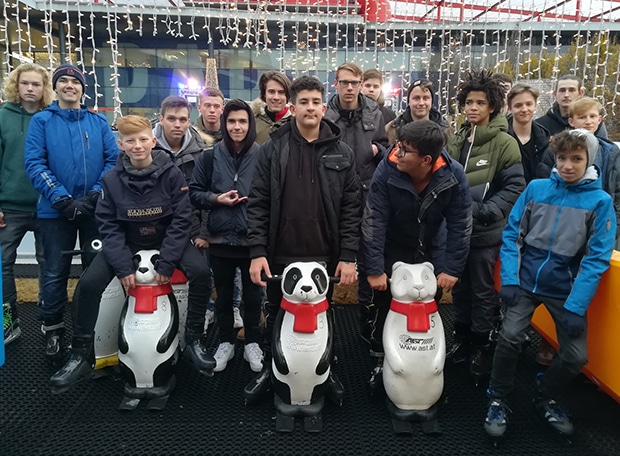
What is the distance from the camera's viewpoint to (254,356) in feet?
9.37

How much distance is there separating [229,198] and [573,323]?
73.7 inches

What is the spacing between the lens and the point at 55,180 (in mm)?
2770

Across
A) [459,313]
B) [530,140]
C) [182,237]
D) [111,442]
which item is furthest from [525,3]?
[111,442]

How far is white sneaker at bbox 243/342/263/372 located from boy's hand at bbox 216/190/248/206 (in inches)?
37.0

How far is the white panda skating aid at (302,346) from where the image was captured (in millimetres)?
2217

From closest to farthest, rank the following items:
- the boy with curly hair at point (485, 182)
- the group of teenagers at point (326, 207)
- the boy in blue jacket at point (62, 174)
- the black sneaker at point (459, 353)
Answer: the group of teenagers at point (326, 207) < the boy with curly hair at point (485, 182) < the boy in blue jacket at point (62, 174) < the black sneaker at point (459, 353)

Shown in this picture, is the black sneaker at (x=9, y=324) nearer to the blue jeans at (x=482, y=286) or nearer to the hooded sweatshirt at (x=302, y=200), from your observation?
the hooded sweatshirt at (x=302, y=200)

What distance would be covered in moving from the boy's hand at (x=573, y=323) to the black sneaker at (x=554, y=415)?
443mm

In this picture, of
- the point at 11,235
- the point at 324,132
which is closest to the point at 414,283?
the point at 324,132

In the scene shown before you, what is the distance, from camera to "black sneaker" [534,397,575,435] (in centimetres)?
220

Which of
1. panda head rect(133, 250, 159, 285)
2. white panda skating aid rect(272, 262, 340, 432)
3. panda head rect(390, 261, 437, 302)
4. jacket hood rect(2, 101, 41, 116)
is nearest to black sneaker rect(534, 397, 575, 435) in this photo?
panda head rect(390, 261, 437, 302)

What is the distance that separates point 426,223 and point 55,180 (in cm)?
222

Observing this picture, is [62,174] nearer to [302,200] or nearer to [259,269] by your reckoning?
[259,269]

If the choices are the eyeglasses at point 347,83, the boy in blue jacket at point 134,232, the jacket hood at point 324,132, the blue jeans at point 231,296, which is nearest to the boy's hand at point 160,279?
the boy in blue jacket at point 134,232
